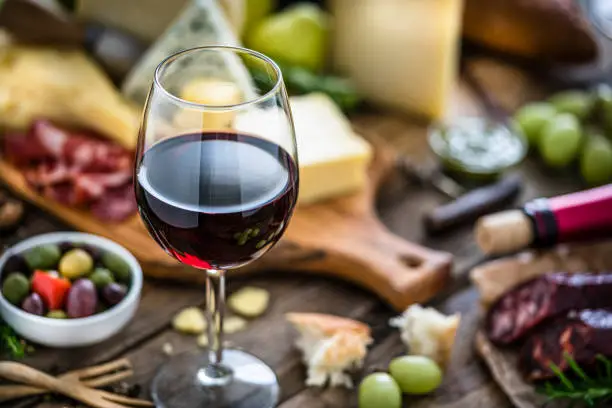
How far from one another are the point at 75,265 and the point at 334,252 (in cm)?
39

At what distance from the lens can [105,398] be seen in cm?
125

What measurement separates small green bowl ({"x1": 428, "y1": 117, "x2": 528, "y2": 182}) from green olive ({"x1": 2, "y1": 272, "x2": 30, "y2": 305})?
77 cm

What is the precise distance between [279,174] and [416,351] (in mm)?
389

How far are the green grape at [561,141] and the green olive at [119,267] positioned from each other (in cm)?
80

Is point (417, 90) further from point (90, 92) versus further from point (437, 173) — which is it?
point (90, 92)

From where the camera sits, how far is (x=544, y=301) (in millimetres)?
1321

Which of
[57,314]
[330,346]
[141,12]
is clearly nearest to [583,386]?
[330,346]

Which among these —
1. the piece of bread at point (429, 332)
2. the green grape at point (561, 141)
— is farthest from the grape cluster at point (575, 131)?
the piece of bread at point (429, 332)

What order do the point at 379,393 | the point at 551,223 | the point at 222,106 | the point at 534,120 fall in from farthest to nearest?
1. the point at 534,120
2. the point at 551,223
3. the point at 379,393
4. the point at 222,106

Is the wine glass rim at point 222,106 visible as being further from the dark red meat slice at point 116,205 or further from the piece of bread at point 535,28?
the piece of bread at point 535,28

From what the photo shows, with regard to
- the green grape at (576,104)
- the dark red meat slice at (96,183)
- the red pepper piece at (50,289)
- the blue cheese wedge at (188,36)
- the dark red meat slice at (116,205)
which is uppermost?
the blue cheese wedge at (188,36)

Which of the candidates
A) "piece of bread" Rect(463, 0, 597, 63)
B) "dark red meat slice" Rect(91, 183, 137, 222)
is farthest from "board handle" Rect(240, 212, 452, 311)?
"piece of bread" Rect(463, 0, 597, 63)

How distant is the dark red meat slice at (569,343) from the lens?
1261mm

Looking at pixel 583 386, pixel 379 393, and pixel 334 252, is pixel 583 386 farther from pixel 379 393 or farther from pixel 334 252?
pixel 334 252
